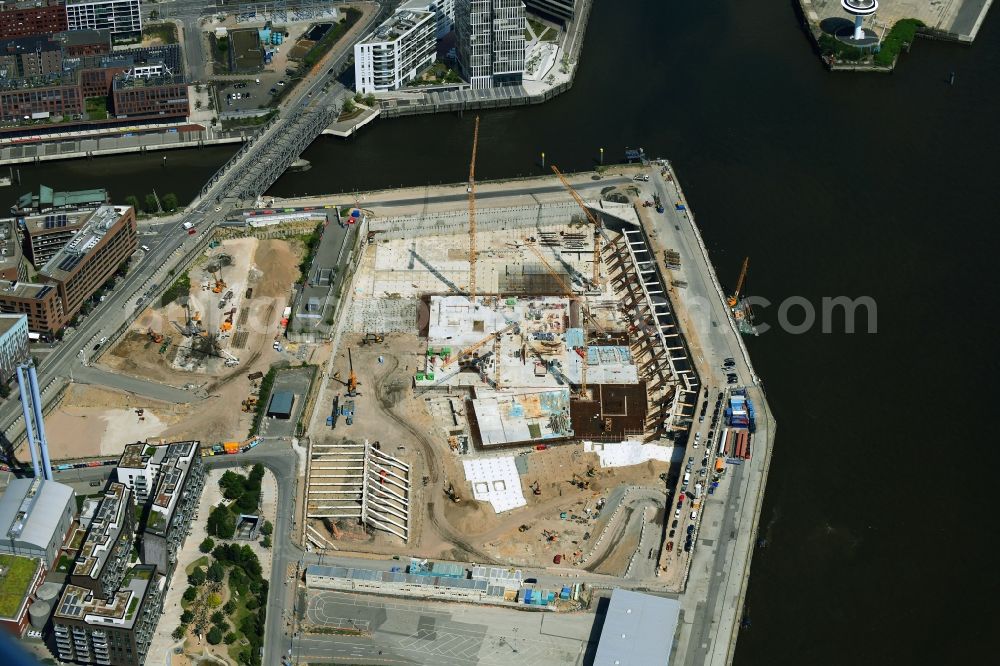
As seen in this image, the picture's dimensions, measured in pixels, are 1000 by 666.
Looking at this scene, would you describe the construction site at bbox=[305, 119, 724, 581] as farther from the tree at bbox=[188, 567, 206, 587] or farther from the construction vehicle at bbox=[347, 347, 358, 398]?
the tree at bbox=[188, 567, 206, 587]

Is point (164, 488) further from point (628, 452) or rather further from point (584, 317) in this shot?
point (584, 317)

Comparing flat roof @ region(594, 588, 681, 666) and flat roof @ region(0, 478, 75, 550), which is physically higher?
flat roof @ region(0, 478, 75, 550)

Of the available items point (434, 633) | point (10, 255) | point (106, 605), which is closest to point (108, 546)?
point (106, 605)

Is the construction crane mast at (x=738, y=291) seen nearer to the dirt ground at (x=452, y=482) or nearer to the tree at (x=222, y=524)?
the dirt ground at (x=452, y=482)

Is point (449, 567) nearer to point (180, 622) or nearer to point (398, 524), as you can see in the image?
point (398, 524)

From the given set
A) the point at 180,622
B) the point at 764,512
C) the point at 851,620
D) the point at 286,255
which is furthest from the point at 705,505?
the point at 286,255

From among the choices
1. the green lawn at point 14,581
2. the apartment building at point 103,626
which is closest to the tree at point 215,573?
the apartment building at point 103,626

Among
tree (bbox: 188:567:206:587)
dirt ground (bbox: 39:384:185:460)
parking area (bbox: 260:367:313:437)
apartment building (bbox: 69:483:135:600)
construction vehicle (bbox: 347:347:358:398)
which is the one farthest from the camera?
construction vehicle (bbox: 347:347:358:398)

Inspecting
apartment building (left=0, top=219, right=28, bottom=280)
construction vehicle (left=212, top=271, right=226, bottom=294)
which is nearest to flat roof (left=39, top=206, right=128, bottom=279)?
apartment building (left=0, top=219, right=28, bottom=280)
